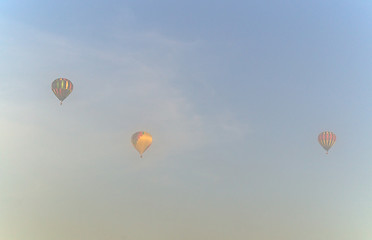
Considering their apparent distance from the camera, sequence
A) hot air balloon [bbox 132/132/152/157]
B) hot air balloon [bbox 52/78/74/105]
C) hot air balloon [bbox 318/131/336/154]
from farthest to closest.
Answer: hot air balloon [bbox 318/131/336/154] < hot air balloon [bbox 132/132/152/157] < hot air balloon [bbox 52/78/74/105]

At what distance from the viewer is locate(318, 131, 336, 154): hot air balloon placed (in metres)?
132

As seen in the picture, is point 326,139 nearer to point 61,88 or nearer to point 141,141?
point 141,141

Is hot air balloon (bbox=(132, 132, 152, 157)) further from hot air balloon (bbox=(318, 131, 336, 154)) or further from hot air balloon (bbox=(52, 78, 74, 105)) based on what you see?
hot air balloon (bbox=(318, 131, 336, 154))

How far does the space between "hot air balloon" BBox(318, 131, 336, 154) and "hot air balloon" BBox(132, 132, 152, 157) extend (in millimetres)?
37864

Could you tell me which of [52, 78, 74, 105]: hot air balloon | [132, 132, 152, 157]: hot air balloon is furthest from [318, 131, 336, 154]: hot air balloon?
[52, 78, 74, 105]: hot air balloon

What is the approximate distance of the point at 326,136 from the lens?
5221 inches

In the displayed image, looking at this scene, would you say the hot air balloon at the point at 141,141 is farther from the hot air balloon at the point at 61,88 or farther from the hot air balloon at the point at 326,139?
the hot air balloon at the point at 326,139

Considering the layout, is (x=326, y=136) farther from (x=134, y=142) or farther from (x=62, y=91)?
(x=62, y=91)

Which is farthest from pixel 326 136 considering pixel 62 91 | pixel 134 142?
pixel 62 91

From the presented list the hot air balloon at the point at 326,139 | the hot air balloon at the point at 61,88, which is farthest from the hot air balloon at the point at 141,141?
the hot air balloon at the point at 326,139

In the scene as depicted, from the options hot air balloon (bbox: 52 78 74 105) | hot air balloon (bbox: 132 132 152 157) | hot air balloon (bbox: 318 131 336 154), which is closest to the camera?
hot air balloon (bbox: 52 78 74 105)

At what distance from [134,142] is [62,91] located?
18544 mm

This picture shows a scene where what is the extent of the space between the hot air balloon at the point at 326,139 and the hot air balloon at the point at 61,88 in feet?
183

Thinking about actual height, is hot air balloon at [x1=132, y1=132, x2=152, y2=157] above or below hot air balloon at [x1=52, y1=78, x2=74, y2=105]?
below
